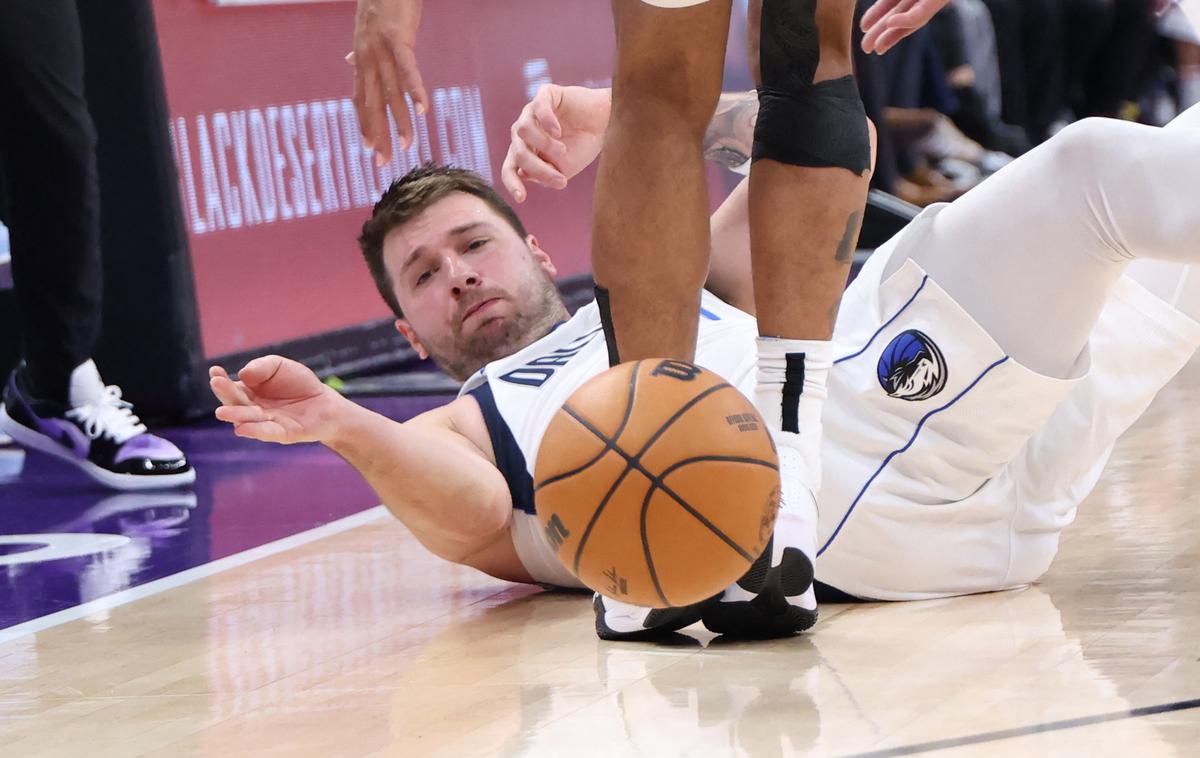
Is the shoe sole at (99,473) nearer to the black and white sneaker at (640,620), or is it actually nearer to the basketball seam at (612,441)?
the black and white sneaker at (640,620)

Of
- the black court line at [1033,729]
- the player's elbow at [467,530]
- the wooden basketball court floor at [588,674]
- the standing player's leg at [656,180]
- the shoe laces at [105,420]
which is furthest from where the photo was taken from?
the shoe laces at [105,420]

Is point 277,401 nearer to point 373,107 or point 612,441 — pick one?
point 373,107

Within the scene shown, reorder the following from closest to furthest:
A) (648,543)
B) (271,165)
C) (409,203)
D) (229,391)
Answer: (648,543) < (229,391) < (409,203) < (271,165)

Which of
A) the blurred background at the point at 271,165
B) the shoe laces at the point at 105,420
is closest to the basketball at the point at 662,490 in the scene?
the shoe laces at the point at 105,420

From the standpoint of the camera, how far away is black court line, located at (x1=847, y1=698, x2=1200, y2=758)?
176 centimetres

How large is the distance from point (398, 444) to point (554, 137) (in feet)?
2.15

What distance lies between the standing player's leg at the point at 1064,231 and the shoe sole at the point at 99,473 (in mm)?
2607

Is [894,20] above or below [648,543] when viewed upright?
above

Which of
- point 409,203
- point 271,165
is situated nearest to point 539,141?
point 409,203

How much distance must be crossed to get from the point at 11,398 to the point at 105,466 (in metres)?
0.46

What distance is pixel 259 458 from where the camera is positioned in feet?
16.2

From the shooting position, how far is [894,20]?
2.65 m

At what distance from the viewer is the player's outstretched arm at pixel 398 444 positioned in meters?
2.47

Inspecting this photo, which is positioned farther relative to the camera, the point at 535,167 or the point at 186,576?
the point at 186,576
